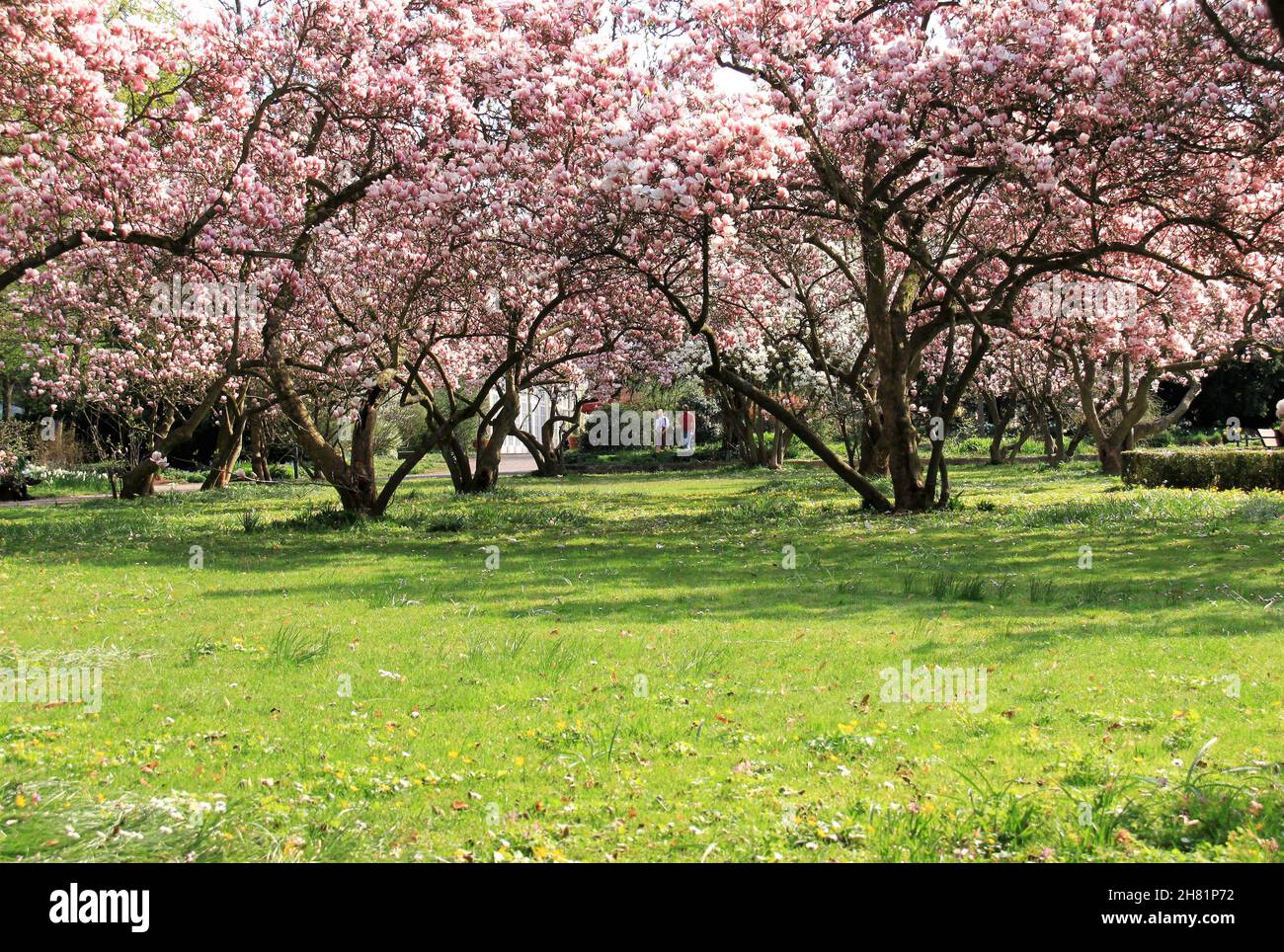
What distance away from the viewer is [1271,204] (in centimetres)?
1886

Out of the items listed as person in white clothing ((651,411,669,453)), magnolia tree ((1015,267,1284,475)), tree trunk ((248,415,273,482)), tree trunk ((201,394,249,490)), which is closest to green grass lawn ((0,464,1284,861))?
magnolia tree ((1015,267,1284,475))

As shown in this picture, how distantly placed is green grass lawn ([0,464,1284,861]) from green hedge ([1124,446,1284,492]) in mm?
8348

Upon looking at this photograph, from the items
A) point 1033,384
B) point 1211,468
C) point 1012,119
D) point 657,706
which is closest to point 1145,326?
point 1211,468

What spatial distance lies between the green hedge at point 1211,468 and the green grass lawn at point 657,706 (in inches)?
329

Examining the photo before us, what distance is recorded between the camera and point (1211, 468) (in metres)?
24.8

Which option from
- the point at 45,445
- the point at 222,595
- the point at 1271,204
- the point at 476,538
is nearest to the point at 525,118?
the point at 476,538

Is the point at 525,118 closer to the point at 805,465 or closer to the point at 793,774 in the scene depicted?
the point at 793,774

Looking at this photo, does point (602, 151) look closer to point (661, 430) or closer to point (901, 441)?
point (901, 441)

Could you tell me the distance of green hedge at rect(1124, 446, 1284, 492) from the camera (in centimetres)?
2420

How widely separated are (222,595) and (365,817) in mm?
8181

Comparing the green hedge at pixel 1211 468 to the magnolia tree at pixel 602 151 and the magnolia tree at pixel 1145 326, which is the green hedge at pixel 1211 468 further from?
the magnolia tree at pixel 602 151

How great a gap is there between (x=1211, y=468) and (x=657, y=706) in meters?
21.4

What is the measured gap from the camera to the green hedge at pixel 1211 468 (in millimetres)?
24203
